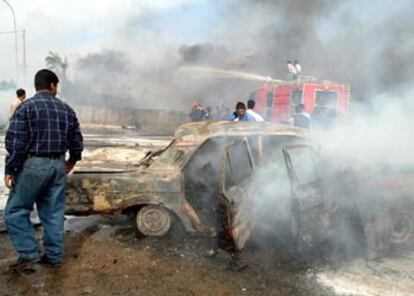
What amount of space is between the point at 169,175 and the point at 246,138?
1.00 metres

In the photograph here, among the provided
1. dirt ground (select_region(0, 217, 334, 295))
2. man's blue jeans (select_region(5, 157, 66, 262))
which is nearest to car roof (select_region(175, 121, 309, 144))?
dirt ground (select_region(0, 217, 334, 295))

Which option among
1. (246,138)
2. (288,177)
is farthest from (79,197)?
(288,177)

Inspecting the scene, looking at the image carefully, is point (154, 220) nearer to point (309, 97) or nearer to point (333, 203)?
point (333, 203)

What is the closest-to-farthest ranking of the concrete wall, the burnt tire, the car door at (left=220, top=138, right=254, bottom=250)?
the car door at (left=220, top=138, right=254, bottom=250)
the burnt tire
the concrete wall

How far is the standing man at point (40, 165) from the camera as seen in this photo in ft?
13.6

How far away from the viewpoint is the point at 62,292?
3986 millimetres

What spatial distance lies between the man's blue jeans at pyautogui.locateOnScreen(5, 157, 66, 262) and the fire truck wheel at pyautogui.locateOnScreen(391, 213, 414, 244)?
11.8 feet

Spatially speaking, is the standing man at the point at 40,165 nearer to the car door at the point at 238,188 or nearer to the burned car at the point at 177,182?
the burned car at the point at 177,182

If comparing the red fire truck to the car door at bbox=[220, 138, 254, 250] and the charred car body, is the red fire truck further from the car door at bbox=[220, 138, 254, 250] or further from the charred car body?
the car door at bbox=[220, 138, 254, 250]

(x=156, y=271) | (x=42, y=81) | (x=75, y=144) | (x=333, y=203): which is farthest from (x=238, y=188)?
(x=42, y=81)

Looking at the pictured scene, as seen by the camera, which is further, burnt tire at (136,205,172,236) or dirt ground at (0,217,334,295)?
burnt tire at (136,205,172,236)

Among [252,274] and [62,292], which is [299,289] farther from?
[62,292]

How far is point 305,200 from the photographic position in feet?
16.1

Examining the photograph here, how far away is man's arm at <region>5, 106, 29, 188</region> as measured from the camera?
4086 mm
